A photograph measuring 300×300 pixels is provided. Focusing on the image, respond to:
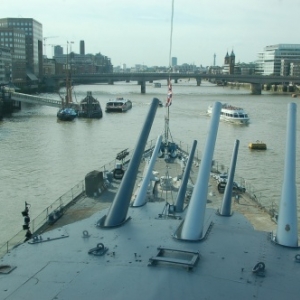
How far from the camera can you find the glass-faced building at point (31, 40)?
320ft

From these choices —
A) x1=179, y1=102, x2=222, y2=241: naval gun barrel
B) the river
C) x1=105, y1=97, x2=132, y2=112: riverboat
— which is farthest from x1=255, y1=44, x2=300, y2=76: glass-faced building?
x1=179, y1=102, x2=222, y2=241: naval gun barrel

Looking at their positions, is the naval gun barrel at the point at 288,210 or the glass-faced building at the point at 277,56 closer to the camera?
the naval gun barrel at the point at 288,210

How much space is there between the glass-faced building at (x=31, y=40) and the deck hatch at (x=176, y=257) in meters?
93.8

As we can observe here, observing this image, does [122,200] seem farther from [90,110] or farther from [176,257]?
[90,110]

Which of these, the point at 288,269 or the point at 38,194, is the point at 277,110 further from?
the point at 288,269

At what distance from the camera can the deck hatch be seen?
16.0 ft

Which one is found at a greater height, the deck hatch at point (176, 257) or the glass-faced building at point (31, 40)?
the glass-faced building at point (31, 40)

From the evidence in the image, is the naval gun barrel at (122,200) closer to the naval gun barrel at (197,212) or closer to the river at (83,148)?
the naval gun barrel at (197,212)

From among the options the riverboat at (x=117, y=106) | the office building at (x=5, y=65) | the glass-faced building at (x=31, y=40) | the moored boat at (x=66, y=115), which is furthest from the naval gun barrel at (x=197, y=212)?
the glass-faced building at (x=31, y=40)

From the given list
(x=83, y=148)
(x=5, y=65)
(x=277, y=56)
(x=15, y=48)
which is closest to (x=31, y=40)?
(x=15, y=48)

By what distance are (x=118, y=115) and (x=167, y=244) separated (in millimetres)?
40119

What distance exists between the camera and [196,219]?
577 cm

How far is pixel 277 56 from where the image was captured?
387ft

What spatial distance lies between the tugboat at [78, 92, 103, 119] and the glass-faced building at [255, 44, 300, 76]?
7759 cm
